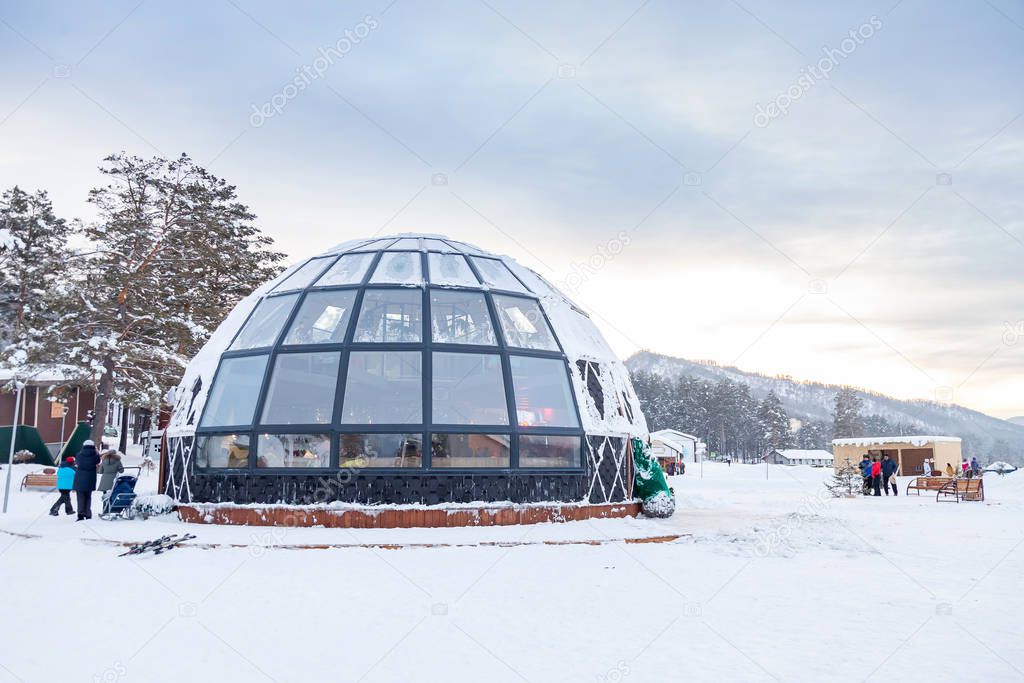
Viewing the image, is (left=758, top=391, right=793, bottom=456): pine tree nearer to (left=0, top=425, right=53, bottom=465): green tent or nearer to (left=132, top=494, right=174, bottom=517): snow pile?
(left=0, top=425, right=53, bottom=465): green tent

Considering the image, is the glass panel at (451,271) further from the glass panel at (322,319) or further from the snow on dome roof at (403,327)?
the glass panel at (322,319)

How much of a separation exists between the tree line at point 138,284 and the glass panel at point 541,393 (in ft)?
70.5

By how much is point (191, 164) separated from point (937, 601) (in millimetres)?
34709

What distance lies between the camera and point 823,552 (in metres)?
11.1

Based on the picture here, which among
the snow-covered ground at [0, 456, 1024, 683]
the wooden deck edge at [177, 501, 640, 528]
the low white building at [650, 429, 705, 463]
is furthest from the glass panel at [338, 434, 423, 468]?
the low white building at [650, 429, 705, 463]

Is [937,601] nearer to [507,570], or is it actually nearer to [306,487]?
[507,570]

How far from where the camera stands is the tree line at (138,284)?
29.5 m

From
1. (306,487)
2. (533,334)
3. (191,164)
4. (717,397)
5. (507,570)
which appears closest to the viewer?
(507,570)

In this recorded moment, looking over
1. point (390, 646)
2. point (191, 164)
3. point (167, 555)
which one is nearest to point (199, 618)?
point (390, 646)

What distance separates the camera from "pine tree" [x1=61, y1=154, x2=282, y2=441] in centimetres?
3006

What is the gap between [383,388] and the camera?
1282 cm

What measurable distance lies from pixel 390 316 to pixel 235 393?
123 inches

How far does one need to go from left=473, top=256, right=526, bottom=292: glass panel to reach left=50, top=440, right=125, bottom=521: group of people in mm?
7827

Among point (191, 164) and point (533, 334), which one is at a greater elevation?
point (191, 164)
